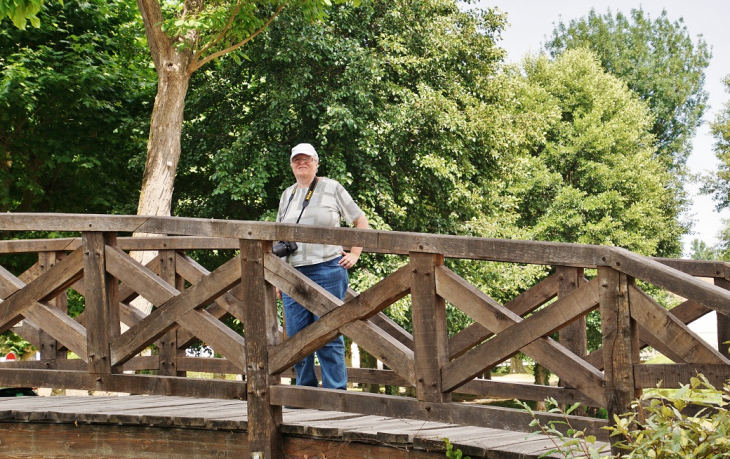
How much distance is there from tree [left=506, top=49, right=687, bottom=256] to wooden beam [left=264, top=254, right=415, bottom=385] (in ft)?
68.4

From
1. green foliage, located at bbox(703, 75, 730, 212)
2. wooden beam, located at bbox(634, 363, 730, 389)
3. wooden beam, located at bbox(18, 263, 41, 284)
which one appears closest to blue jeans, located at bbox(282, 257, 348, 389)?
wooden beam, located at bbox(634, 363, 730, 389)

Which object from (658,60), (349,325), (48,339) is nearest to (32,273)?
(48,339)

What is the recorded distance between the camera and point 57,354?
24.2 ft

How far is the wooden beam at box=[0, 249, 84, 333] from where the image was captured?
203 inches

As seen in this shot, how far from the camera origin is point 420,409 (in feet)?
13.5

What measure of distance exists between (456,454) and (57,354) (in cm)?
458

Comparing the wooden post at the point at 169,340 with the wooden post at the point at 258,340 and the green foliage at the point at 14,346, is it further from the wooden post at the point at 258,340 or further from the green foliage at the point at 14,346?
the green foliage at the point at 14,346

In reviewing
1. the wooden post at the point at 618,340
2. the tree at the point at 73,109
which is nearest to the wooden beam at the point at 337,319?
the wooden post at the point at 618,340

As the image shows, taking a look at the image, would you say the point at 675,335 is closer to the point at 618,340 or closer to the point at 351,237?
the point at 618,340

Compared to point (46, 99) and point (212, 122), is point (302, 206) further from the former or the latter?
point (212, 122)

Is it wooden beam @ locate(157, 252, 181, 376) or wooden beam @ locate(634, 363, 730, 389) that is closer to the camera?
wooden beam @ locate(634, 363, 730, 389)

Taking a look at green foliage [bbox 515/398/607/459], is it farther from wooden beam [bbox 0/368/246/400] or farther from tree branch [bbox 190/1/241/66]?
tree branch [bbox 190/1/241/66]

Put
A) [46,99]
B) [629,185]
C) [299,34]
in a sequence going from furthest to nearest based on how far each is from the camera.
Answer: [629,185] < [299,34] < [46,99]

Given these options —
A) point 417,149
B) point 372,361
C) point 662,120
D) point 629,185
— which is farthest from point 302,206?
point 662,120
